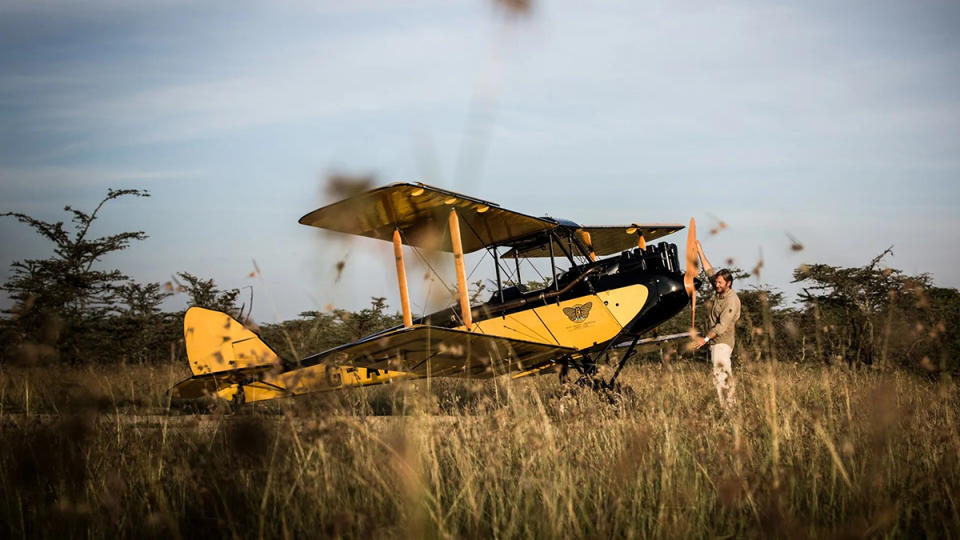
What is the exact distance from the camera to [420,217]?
7223 millimetres

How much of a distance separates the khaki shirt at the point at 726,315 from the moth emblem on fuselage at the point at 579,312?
143 cm

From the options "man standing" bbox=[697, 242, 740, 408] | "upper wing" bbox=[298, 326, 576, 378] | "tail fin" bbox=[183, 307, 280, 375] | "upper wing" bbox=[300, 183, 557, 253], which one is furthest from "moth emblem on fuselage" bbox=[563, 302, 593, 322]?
"tail fin" bbox=[183, 307, 280, 375]

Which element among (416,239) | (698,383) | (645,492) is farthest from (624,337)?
(645,492)

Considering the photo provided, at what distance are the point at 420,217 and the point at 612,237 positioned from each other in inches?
146

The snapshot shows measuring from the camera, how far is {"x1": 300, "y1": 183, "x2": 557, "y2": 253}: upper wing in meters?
6.37

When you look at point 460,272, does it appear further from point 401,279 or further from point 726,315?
point 726,315

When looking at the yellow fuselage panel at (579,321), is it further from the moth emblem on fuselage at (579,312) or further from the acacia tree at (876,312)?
the acacia tree at (876,312)

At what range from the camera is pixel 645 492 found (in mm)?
2752

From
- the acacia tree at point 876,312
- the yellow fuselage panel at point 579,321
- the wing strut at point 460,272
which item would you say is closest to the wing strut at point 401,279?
the wing strut at point 460,272

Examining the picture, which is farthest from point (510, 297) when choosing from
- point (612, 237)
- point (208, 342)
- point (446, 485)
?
point (446, 485)

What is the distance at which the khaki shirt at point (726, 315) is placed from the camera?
667 cm

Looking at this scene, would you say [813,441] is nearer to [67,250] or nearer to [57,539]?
[57,539]

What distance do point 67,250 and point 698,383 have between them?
14.9 m

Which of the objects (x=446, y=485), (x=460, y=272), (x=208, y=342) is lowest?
(x=446, y=485)
